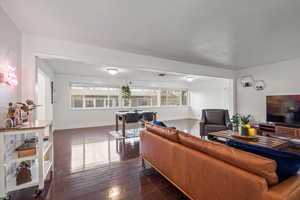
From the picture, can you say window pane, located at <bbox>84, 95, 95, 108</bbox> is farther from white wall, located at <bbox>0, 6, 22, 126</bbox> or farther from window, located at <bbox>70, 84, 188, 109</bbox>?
white wall, located at <bbox>0, 6, 22, 126</bbox>

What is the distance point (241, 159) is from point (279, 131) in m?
3.77

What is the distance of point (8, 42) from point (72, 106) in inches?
169

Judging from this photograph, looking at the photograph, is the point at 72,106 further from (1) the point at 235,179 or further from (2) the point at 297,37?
(2) the point at 297,37

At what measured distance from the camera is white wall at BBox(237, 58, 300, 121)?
3930 millimetres

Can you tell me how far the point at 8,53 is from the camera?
1.88 metres

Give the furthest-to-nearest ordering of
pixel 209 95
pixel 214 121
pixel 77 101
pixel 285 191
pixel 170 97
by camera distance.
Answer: pixel 170 97 < pixel 209 95 < pixel 77 101 < pixel 214 121 < pixel 285 191

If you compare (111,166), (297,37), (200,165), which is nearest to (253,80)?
(297,37)

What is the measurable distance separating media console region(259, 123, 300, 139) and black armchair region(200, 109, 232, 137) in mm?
989

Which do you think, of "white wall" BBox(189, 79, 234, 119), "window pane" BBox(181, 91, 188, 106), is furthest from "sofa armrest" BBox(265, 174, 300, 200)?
"window pane" BBox(181, 91, 188, 106)

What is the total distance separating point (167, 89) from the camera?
7.88m

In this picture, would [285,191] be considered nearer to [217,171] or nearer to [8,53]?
[217,171]

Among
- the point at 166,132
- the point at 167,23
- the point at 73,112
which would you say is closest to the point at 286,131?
the point at 166,132

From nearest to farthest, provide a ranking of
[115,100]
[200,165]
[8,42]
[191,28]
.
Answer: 1. [200,165]
2. [8,42]
3. [191,28]
4. [115,100]

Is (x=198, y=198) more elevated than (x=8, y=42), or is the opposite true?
(x=8, y=42)
